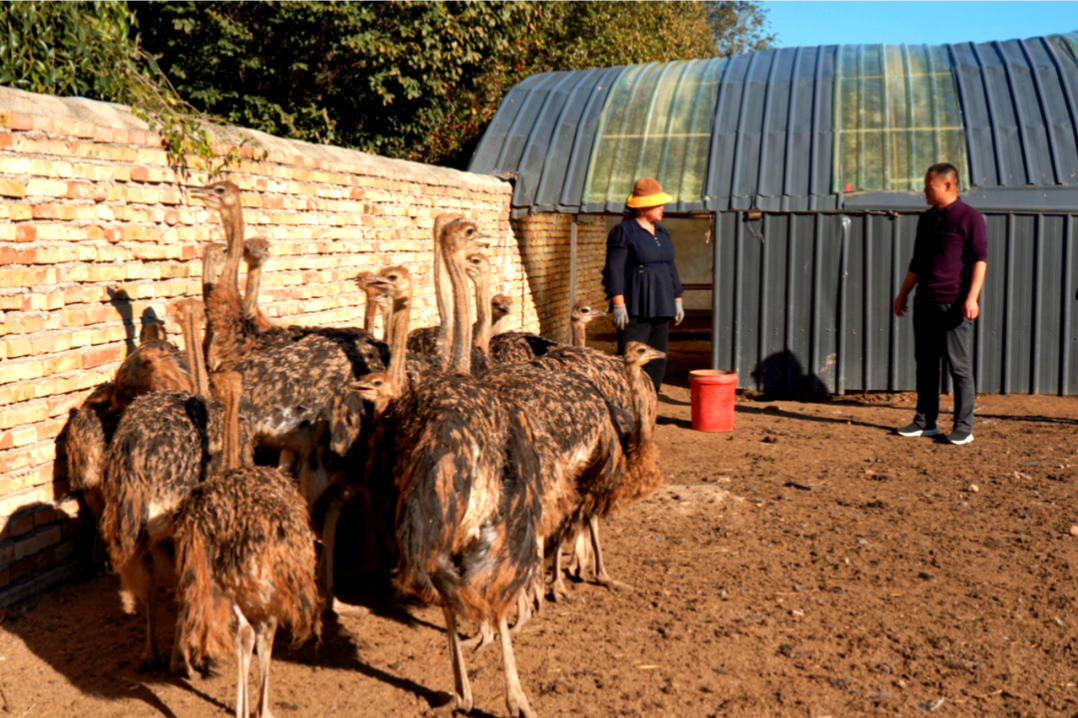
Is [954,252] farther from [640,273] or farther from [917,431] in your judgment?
[640,273]

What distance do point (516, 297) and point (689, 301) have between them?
10.7m

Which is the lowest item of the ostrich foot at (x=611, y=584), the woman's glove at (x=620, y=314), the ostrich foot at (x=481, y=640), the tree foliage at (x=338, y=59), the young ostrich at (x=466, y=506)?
the ostrich foot at (x=481, y=640)

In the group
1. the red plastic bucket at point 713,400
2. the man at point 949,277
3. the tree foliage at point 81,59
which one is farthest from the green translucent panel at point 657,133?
the tree foliage at point 81,59

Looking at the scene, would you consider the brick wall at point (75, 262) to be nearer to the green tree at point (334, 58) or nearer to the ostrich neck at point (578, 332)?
the ostrich neck at point (578, 332)

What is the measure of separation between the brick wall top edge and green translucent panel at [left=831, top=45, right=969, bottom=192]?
4111mm

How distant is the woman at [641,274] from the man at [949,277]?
79.3 inches

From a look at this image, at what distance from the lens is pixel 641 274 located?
28.0ft

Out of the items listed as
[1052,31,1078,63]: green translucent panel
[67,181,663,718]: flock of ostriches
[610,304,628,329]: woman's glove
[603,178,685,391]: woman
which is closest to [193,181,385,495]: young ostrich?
[67,181,663,718]: flock of ostriches

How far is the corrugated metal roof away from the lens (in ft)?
38.3

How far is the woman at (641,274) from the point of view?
8.52 meters

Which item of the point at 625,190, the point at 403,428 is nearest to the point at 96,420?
the point at 403,428

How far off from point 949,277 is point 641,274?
2460 mm

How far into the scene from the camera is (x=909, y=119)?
1238 cm

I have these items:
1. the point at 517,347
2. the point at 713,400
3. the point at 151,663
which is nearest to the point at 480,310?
the point at 517,347
